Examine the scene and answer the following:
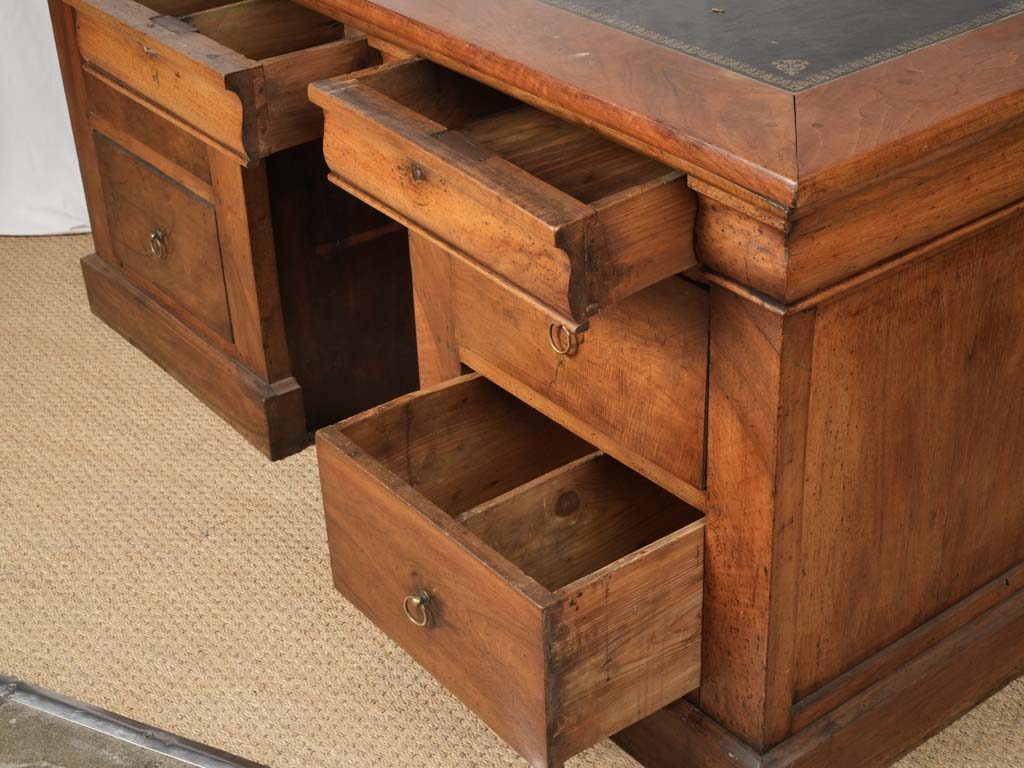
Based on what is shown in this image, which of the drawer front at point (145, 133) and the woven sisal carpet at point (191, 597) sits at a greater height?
the drawer front at point (145, 133)

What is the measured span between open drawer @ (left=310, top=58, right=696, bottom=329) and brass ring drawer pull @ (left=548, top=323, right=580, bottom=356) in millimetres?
132

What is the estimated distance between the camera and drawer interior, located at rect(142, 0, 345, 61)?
1755mm

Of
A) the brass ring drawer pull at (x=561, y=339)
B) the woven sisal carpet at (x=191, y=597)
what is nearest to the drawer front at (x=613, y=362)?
the brass ring drawer pull at (x=561, y=339)

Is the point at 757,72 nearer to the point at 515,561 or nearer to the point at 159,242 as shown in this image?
the point at 515,561

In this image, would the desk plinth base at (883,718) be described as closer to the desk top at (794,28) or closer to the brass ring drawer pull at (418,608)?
the brass ring drawer pull at (418,608)

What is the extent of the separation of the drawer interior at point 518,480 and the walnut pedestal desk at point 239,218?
347 mm

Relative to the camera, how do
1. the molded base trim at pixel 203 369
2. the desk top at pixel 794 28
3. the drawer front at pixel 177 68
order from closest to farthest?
the desk top at pixel 794 28 < the drawer front at pixel 177 68 < the molded base trim at pixel 203 369

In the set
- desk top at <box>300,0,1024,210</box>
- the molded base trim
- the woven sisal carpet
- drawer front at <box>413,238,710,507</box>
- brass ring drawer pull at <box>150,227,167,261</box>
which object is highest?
desk top at <box>300,0,1024,210</box>

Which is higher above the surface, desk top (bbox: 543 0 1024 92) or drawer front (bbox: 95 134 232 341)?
desk top (bbox: 543 0 1024 92)

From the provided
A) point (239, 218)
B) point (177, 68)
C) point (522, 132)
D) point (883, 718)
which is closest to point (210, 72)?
point (177, 68)

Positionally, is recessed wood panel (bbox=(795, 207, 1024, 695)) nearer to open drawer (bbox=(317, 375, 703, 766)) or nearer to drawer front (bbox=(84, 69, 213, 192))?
open drawer (bbox=(317, 375, 703, 766))

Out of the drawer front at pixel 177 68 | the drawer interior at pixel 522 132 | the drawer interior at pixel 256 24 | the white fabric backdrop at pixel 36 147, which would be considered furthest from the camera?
the white fabric backdrop at pixel 36 147

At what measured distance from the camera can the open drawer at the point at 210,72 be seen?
1499 millimetres

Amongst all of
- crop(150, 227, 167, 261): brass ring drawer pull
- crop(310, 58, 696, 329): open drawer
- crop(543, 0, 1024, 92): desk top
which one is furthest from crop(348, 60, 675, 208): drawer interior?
crop(150, 227, 167, 261): brass ring drawer pull
